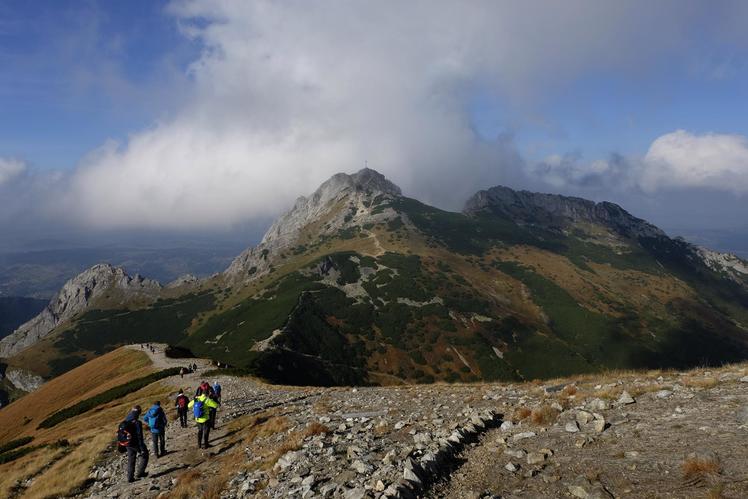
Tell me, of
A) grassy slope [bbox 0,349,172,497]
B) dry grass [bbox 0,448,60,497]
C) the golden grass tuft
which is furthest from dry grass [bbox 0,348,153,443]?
the golden grass tuft

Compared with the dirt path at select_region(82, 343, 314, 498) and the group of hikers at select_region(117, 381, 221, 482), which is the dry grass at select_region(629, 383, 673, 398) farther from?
the group of hikers at select_region(117, 381, 221, 482)

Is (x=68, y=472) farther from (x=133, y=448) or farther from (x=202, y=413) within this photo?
(x=202, y=413)

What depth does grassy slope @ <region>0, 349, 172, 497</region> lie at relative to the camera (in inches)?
805

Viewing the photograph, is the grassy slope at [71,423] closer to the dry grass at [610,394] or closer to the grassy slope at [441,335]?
the dry grass at [610,394]

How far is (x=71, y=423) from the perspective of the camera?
4406 centimetres

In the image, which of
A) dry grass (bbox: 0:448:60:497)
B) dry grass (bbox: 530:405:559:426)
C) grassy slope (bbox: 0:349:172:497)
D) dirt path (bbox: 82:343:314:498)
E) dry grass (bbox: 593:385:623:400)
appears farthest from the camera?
dry grass (bbox: 0:448:60:497)

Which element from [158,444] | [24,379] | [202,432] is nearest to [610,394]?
[202,432]

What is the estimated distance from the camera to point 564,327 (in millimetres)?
183500

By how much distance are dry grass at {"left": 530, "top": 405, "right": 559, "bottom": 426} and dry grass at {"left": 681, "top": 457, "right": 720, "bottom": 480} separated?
6.10 meters

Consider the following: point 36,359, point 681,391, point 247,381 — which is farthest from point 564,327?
point 36,359

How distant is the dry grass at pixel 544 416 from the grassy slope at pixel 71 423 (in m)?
18.9

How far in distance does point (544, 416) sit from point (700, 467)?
6.73 m

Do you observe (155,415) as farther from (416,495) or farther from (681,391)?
(681,391)

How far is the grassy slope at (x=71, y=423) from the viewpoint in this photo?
20.4 metres
